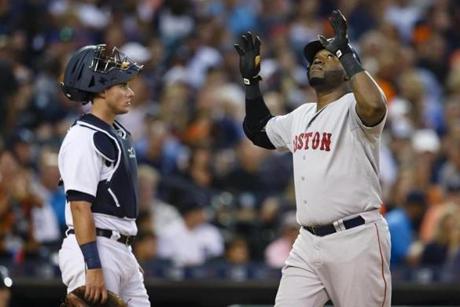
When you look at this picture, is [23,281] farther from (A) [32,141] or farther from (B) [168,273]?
(A) [32,141]

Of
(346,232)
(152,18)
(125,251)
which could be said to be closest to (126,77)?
(125,251)

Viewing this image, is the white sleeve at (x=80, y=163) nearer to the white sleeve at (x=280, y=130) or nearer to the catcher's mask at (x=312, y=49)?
the white sleeve at (x=280, y=130)

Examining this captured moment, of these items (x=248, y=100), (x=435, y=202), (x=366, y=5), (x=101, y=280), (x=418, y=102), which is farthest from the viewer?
(x=366, y=5)

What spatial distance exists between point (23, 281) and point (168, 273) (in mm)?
1052

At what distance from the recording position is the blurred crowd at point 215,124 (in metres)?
9.73

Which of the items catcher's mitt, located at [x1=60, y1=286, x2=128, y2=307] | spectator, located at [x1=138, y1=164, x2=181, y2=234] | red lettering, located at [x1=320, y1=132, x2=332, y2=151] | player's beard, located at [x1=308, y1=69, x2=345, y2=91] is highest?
player's beard, located at [x1=308, y1=69, x2=345, y2=91]

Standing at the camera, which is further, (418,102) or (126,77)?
(418,102)

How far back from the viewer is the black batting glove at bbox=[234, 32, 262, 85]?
22.0 ft

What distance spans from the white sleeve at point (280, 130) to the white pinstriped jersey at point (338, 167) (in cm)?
30

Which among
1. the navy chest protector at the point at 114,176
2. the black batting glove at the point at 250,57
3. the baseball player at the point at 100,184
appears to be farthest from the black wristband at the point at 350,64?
the navy chest protector at the point at 114,176

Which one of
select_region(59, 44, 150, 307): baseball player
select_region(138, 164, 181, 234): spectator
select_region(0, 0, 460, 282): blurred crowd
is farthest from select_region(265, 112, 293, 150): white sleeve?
select_region(138, 164, 181, 234): spectator

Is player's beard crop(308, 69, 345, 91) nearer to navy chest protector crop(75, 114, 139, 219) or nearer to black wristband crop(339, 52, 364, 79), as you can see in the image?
black wristband crop(339, 52, 364, 79)

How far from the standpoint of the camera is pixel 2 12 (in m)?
13.3

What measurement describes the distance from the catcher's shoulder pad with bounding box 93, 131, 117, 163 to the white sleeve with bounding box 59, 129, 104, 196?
2 cm
